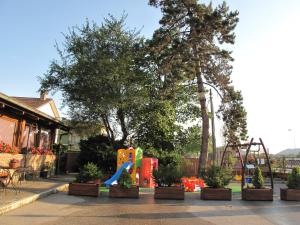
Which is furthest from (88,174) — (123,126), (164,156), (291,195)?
(123,126)

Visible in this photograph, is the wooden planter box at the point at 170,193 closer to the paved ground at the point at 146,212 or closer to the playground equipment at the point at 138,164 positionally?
the paved ground at the point at 146,212

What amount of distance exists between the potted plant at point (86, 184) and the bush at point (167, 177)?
2.20 meters

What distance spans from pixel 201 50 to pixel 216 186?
994 cm

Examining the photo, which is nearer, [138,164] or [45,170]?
[138,164]

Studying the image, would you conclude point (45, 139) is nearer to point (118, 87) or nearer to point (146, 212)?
point (118, 87)

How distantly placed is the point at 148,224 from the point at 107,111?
12.9m

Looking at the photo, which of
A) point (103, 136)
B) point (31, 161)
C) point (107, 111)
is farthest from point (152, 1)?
point (31, 161)

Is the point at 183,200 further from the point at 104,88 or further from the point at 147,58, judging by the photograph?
the point at 147,58

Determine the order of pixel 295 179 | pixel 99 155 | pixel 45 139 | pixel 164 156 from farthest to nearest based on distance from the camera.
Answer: pixel 45 139 → pixel 164 156 → pixel 99 155 → pixel 295 179

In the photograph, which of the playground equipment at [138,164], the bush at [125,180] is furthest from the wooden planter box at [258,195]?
the playground equipment at [138,164]

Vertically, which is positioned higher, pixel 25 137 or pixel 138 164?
Result: pixel 25 137

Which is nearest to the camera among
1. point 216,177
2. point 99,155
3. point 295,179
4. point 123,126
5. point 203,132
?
point 216,177

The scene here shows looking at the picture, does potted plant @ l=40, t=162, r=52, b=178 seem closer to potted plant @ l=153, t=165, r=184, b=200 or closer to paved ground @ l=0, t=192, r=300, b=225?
paved ground @ l=0, t=192, r=300, b=225

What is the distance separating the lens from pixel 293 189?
1254 centimetres
